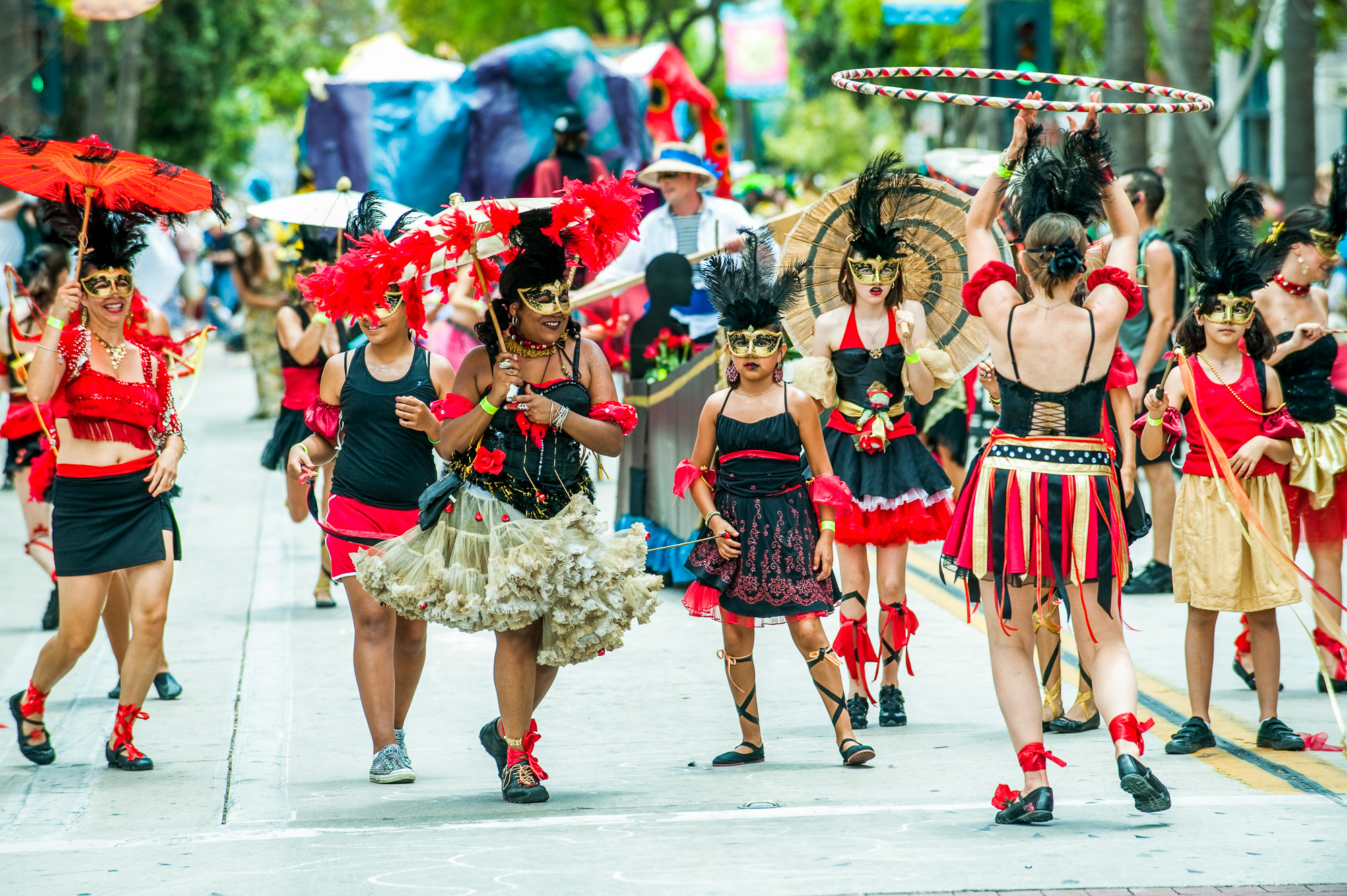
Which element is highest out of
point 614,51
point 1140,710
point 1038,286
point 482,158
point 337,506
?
point 614,51

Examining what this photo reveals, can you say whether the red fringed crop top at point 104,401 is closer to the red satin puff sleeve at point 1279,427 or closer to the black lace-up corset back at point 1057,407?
the black lace-up corset back at point 1057,407

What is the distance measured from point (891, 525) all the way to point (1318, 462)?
1846 millimetres

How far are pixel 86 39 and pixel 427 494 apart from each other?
96.8ft

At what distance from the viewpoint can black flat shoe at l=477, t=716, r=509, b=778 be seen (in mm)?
5910

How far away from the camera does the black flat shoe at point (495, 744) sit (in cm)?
591

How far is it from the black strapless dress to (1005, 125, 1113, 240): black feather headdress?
1.25 m

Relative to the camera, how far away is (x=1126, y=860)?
4852mm

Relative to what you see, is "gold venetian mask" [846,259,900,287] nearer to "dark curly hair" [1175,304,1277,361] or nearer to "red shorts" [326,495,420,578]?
"dark curly hair" [1175,304,1277,361]

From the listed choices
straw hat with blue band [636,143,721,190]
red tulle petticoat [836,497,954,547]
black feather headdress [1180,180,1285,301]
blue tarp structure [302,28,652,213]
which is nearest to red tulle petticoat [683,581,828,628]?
red tulle petticoat [836,497,954,547]

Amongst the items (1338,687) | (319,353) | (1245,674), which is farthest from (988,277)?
(319,353)

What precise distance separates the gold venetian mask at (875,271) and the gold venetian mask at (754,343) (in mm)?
758

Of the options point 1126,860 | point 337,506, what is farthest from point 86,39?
point 1126,860

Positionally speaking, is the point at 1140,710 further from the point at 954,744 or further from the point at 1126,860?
the point at 1126,860

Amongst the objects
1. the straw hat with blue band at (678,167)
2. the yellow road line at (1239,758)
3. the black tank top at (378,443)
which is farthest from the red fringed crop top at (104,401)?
the straw hat with blue band at (678,167)
